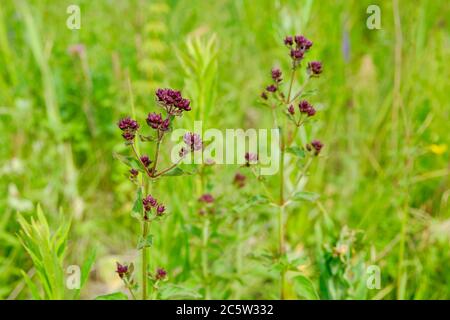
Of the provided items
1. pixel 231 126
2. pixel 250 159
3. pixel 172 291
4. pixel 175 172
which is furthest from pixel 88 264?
pixel 231 126

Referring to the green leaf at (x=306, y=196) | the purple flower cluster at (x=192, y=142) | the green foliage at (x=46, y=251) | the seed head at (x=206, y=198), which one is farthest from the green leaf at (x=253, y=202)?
the green foliage at (x=46, y=251)

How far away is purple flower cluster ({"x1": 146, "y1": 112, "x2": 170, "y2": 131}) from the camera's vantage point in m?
1.08

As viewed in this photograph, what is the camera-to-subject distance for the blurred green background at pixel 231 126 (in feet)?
5.63

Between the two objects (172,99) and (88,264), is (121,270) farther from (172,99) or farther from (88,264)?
(172,99)

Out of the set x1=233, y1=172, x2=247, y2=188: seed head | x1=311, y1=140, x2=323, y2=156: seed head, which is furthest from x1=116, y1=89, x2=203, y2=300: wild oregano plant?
x1=233, y1=172, x2=247, y2=188: seed head

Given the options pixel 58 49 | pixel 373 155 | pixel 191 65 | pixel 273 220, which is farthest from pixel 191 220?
pixel 58 49

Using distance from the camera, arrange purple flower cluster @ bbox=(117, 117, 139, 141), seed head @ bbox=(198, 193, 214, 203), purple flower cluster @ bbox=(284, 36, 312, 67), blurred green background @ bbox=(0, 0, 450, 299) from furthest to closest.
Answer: blurred green background @ bbox=(0, 0, 450, 299), seed head @ bbox=(198, 193, 214, 203), purple flower cluster @ bbox=(284, 36, 312, 67), purple flower cluster @ bbox=(117, 117, 139, 141)

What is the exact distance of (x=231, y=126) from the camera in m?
2.51

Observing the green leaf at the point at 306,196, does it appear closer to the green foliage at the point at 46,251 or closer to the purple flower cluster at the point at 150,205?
the purple flower cluster at the point at 150,205

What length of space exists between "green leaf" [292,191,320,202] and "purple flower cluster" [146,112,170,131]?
1.43 feet

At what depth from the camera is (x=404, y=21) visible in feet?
9.69

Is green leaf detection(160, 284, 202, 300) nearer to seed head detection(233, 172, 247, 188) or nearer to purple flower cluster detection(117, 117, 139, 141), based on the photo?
purple flower cluster detection(117, 117, 139, 141)

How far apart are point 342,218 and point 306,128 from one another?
49cm

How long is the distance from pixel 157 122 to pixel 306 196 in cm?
47
